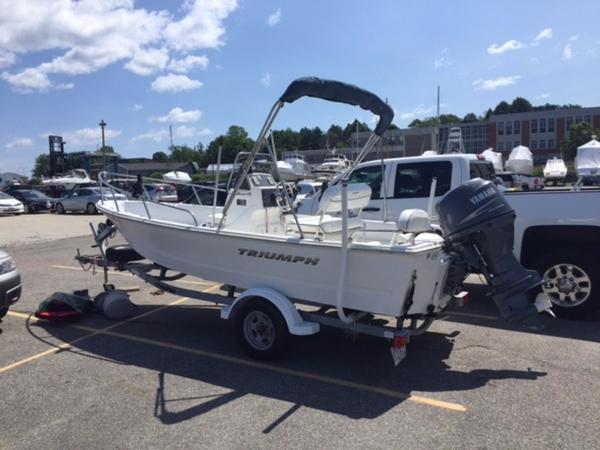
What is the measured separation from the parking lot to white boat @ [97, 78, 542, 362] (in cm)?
52

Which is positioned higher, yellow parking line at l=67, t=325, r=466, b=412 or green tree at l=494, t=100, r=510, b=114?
→ green tree at l=494, t=100, r=510, b=114

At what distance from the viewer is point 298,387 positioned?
179 inches

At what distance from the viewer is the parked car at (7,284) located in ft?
19.4

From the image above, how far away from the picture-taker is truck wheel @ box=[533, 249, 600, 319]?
6.21 m

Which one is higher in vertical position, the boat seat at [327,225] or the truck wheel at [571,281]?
the boat seat at [327,225]

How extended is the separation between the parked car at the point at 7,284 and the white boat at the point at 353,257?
194cm

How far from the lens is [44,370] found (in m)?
4.99

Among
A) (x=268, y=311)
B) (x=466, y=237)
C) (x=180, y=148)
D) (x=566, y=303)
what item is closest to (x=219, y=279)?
(x=268, y=311)

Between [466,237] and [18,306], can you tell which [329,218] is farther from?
[18,306]

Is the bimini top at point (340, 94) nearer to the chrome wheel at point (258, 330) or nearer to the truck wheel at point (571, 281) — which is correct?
the chrome wheel at point (258, 330)

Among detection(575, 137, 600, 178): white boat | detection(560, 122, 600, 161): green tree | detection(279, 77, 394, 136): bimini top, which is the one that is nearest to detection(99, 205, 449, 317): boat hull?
detection(279, 77, 394, 136): bimini top

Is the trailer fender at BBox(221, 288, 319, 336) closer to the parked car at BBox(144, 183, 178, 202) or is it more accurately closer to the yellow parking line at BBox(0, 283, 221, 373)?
the yellow parking line at BBox(0, 283, 221, 373)

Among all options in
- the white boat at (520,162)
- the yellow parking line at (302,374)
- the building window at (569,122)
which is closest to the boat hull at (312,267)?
the yellow parking line at (302,374)

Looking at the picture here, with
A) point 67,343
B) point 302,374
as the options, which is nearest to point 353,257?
point 302,374
